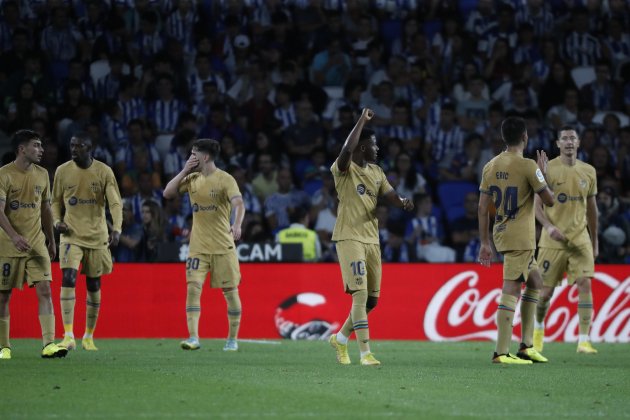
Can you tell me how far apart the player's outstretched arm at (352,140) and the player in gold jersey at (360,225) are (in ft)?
0.04

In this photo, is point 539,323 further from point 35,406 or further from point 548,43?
point 548,43

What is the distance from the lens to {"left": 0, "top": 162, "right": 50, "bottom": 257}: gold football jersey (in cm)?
1264

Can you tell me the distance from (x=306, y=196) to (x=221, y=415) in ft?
42.0

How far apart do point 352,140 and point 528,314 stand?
2.98m

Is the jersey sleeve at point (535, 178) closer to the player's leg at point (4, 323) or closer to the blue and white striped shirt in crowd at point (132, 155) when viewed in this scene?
the player's leg at point (4, 323)

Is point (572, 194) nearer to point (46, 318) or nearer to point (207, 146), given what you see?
point (207, 146)

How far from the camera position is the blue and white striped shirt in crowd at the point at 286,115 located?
73.4ft

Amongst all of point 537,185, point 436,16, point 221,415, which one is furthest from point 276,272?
point 221,415

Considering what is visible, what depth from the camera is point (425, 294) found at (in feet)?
58.8

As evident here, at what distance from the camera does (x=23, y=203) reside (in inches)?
499

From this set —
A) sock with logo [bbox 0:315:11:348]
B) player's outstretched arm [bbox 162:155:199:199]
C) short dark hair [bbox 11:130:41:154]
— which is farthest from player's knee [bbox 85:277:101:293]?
short dark hair [bbox 11:130:41:154]

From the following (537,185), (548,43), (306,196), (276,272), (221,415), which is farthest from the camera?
(548,43)

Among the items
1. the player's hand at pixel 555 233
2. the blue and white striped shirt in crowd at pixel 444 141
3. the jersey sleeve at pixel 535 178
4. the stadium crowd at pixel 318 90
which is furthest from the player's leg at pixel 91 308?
the blue and white striped shirt in crowd at pixel 444 141

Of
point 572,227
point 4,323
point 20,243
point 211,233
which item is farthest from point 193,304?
point 572,227
